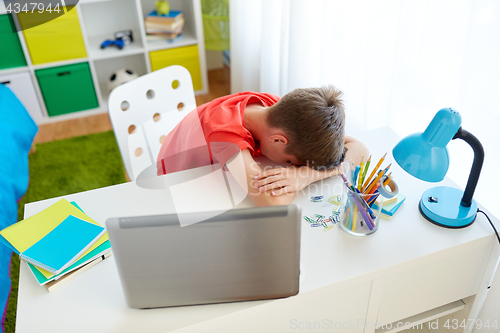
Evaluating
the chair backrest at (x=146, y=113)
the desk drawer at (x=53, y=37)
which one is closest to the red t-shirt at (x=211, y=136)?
the chair backrest at (x=146, y=113)

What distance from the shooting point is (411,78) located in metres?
1.35

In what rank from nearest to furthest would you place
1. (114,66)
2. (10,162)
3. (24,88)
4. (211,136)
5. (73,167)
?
(211,136)
(10,162)
(73,167)
(24,88)
(114,66)

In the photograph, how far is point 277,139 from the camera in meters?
1.02

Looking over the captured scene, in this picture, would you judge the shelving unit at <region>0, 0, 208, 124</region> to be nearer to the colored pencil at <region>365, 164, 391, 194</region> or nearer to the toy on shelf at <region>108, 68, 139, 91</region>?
the toy on shelf at <region>108, 68, 139, 91</region>

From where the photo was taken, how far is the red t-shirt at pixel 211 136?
1056 millimetres

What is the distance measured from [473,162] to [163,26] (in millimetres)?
2345

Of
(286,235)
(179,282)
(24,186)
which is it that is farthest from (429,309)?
(24,186)

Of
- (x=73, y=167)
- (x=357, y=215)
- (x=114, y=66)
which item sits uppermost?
(x=357, y=215)

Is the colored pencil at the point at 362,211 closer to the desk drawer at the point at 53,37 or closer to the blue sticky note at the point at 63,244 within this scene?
the blue sticky note at the point at 63,244

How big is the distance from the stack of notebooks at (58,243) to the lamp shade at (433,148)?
66 cm

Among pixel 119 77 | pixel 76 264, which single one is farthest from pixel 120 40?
pixel 76 264

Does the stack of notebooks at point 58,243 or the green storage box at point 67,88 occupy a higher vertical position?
the stack of notebooks at point 58,243

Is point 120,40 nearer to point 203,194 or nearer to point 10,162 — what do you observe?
point 10,162

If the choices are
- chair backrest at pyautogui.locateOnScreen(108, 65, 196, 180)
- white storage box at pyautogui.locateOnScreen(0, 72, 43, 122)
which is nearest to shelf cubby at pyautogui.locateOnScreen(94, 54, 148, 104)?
white storage box at pyautogui.locateOnScreen(0, 72, 43, 122)
